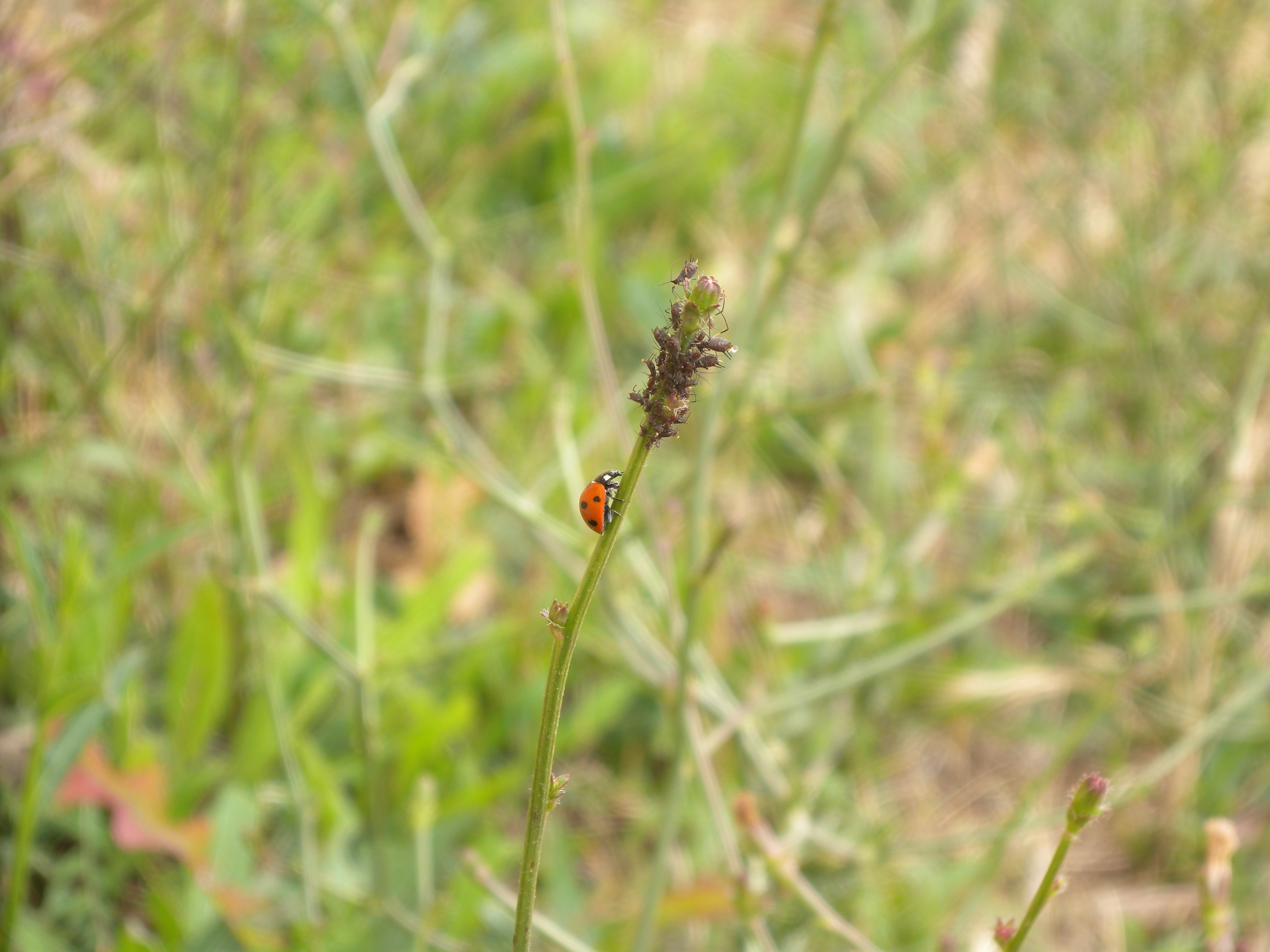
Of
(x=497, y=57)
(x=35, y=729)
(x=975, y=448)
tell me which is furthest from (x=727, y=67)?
(x=35, y=729)

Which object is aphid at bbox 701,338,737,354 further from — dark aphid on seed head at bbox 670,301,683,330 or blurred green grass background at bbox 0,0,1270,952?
blurred green grass background at bbox 0,0,1270,952

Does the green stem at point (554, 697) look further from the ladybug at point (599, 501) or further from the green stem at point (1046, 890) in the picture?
the green stem at point (1046, 890)

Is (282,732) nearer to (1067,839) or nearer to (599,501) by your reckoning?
(599,501)

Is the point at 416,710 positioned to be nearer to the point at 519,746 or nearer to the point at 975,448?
the point at 519,746

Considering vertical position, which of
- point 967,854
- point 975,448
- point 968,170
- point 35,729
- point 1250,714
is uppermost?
point 968,170

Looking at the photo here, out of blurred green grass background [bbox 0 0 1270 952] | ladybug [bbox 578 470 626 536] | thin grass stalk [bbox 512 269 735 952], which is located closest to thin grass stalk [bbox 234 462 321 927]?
blurred green grass background [bbox 0 0 1270 952]

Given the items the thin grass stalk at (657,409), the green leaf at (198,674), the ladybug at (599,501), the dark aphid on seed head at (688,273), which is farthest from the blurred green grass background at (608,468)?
the dark aphid on seed head at (688,273)
